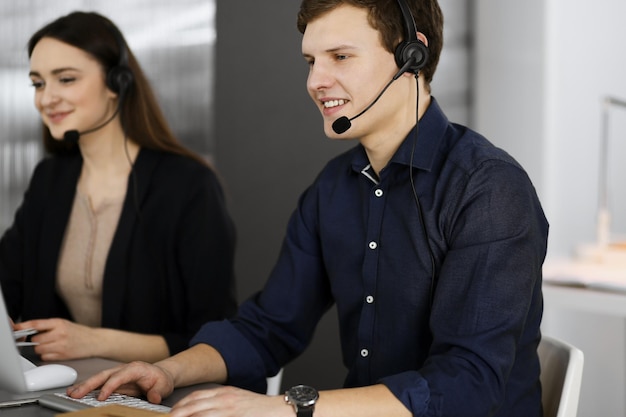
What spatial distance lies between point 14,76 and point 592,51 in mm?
1884

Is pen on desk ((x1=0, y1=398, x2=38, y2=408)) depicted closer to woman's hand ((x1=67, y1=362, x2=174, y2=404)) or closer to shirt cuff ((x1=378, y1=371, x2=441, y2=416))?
woman's hand ((x1=67, y1=362, x2=174, y2=404))

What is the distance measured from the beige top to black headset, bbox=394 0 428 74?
38.3 inches

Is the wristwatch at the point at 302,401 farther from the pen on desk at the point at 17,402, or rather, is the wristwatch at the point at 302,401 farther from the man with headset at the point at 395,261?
the pen on desk at the point at 17,402

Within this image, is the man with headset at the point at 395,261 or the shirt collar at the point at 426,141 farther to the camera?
the shirt collar at the point at 426,141

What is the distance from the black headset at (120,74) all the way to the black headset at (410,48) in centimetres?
92

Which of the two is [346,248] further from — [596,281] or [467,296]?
[596,281]

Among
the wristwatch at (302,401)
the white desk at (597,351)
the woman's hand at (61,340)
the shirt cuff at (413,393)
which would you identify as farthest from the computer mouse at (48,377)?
the white desk at (597,351)

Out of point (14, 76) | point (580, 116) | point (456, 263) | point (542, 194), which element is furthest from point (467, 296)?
point (14, 76)

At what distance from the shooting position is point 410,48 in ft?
4.69

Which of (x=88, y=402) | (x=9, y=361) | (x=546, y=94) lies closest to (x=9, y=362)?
(x=9, y=361)

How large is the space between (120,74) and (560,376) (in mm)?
1282

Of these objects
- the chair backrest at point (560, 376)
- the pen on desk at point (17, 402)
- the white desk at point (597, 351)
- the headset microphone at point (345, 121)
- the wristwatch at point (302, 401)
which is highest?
the headset microphone at point (345, 121)

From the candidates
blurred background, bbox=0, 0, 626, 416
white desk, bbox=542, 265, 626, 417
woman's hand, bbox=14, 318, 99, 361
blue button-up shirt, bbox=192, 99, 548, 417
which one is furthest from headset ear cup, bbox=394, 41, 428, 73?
white desk, bbox=542, 265, 626, 417

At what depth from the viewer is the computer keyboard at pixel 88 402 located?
1.13 meters
